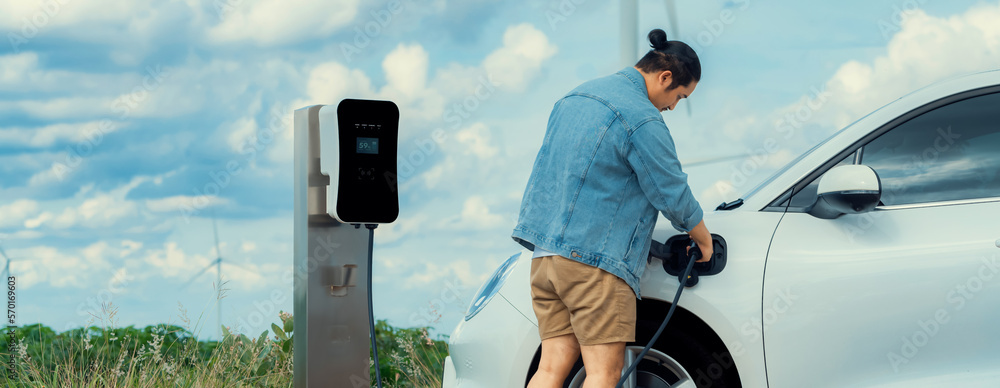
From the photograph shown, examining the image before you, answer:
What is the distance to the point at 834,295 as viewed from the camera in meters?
2.76

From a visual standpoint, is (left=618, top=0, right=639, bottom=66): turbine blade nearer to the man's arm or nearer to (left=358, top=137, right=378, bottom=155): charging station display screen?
(left=358, top=137, right=378, bottom=155): charging station display screen

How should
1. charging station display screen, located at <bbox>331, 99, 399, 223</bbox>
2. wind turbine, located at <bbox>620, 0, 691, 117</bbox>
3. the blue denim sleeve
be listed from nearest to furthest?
the blue denim sleeve, charging station display screen, located at <bbox>331, 99, 399, 223</bbox>, wind turbine, located at <bbox>620, 0, 691, 117</bbox>

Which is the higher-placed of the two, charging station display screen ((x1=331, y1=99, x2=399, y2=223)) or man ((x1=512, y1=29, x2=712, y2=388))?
charging station display screen ((x1=331, y1=99, x2=399, y2=223))

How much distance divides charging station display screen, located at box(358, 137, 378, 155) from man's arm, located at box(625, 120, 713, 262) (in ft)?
4.49

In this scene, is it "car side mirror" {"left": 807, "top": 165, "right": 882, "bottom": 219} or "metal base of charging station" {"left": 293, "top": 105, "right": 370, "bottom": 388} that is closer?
"car side mirror" {"left": 807, "top": 165, "right": 882, "bottom": 219}

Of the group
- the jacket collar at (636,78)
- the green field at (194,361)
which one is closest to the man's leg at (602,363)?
the jacket collar at (636,78)

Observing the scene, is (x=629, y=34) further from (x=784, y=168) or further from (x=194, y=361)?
(x=194, y=361)

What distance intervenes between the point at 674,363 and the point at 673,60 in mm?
1081

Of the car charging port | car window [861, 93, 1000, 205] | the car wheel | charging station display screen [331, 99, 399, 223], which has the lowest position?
the car wheel

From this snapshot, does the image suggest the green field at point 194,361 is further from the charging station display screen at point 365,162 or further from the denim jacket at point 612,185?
the denim jacket at point 612,185

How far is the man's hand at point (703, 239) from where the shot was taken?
264 cm

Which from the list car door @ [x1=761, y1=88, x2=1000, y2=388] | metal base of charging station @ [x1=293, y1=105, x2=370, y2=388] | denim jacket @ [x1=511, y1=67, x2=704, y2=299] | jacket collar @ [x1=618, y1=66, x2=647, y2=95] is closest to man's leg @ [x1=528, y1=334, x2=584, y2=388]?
denim jacket @ [x1=511, y1=67, x2=704, y2=299]

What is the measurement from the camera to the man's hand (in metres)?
2.64

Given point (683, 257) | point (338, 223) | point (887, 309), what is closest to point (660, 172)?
point (683, 257)
